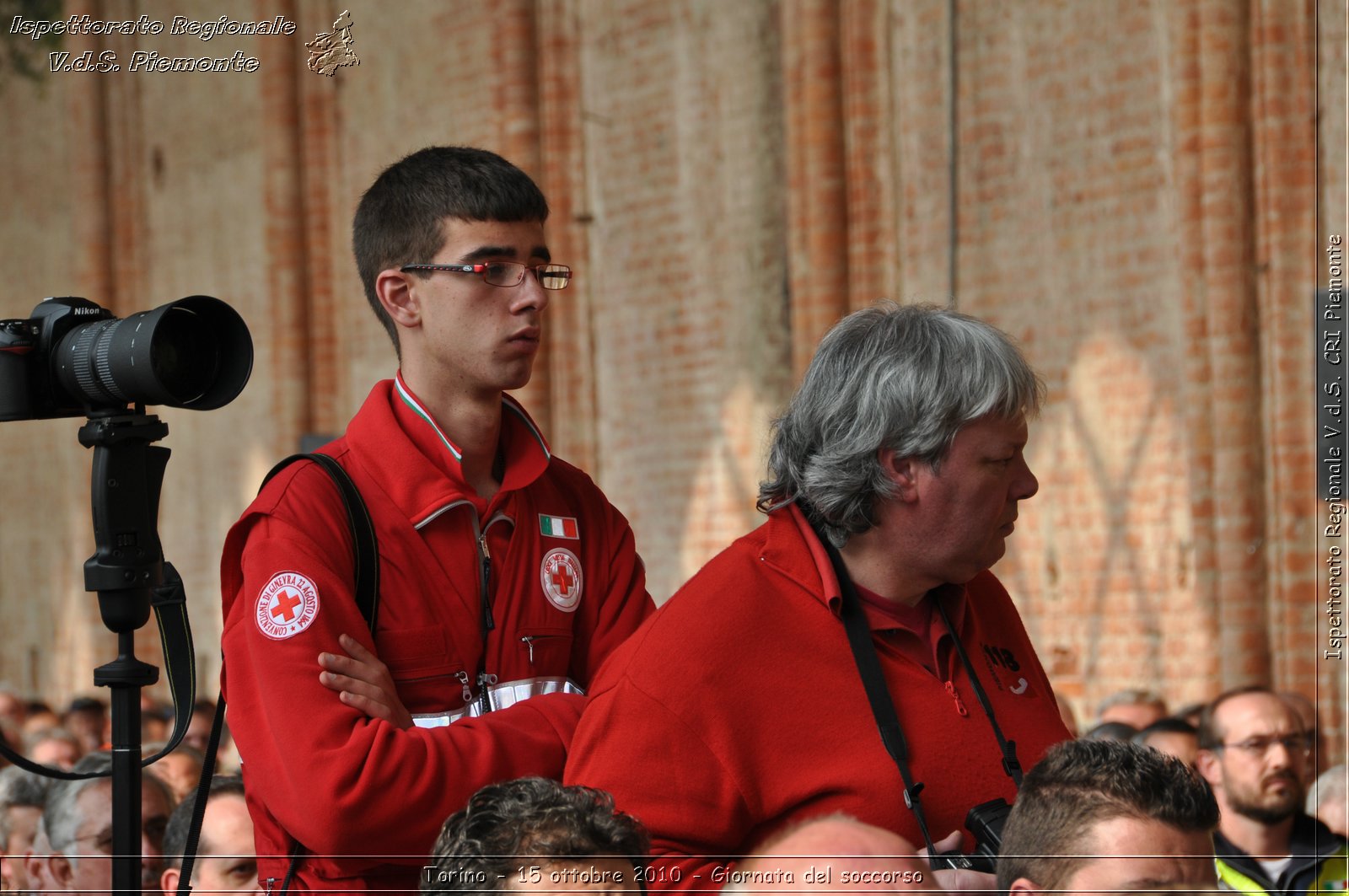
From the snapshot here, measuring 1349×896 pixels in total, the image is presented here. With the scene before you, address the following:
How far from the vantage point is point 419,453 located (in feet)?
9.75

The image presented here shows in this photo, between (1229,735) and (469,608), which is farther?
(1229,735)

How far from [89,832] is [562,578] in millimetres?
2126

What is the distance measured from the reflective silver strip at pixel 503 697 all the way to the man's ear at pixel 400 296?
682 mm

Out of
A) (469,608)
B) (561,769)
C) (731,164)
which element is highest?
(731,164)

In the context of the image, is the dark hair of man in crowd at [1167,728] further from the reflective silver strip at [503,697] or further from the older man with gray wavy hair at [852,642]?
the reflective silver strip at [503,697]

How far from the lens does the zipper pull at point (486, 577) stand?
294 cm

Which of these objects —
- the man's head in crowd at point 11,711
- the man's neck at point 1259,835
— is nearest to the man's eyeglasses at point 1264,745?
the man's neck at point 1259,835

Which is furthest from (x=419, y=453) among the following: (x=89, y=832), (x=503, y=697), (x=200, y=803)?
(x=89, y=832)

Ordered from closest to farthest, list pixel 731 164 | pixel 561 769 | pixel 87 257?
pixel 561 769, pixel 731 164, pixel 87 257

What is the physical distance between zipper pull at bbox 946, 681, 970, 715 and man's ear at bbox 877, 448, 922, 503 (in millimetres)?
303

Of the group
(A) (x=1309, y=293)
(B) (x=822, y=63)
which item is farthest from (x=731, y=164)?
(A) (x=1309, y=293)

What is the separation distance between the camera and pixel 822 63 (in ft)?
30.5

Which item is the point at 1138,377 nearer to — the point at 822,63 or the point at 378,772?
the point at 822,63

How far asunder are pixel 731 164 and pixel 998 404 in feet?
24.5
